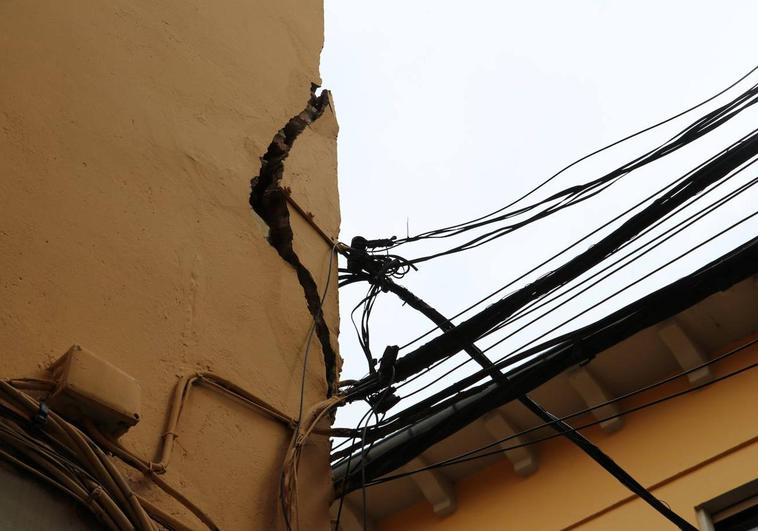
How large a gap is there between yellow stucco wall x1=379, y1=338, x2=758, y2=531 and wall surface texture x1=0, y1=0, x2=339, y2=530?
10.9 feet

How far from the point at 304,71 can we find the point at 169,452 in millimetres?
2499

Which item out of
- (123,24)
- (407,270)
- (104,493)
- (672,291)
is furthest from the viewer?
(407,270)

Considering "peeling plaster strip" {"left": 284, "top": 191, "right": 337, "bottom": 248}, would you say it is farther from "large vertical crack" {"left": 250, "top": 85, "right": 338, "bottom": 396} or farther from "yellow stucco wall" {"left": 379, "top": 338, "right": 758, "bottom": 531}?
"yellow stucco wall" {"left": 379, "top": 338, "right": 758, "bottom": 531}

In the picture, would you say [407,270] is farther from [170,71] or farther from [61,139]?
[61,139]

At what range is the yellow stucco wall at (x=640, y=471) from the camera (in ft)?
20.4

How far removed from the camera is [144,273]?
3.09 m

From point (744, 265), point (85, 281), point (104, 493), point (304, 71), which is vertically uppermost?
point (304, 71)

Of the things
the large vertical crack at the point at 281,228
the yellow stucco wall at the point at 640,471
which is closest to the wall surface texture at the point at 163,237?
the large vertical crack at the point at 281,228

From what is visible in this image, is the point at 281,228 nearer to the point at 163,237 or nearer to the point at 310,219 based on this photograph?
the point at 310,219

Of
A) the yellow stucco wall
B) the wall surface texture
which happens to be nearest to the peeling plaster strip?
the wall surface texture

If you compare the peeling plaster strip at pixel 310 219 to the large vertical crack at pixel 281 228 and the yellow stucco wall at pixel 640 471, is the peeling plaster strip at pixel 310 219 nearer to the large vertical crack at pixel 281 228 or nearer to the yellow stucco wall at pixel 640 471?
the large vertical crack at pixel 281 228

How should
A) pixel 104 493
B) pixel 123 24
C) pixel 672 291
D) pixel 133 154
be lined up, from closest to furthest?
1. pixel 104 493
2. pixel 133 154
3. pixel 123 24
4. pixel 672 291

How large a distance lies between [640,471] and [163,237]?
4.37 m

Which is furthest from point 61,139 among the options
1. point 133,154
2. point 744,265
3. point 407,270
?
point 744,265
